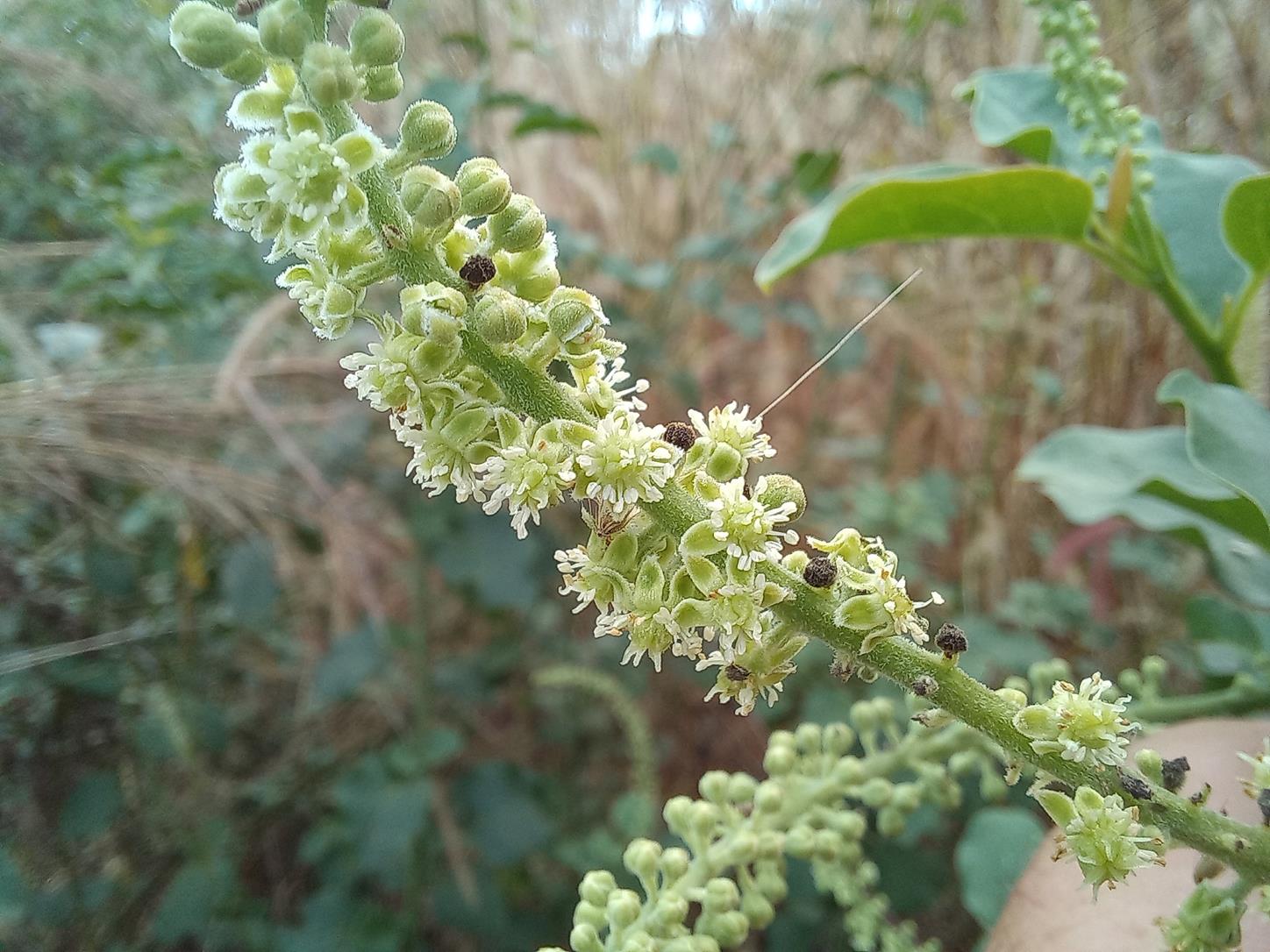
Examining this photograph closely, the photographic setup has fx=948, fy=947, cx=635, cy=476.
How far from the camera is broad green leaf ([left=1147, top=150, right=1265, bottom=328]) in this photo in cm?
111

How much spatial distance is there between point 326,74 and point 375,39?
0.04 metres

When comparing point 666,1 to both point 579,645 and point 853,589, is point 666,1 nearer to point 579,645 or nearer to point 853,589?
point 579,645

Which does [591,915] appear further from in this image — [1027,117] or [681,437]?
[1027,117]

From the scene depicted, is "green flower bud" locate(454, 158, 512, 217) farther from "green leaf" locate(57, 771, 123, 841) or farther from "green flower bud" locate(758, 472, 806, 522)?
"green leaf" locate(57, 771, 123, 841)

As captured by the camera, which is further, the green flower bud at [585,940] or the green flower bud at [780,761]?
the green flower bud at [780,761]

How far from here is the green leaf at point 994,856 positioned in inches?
41.8

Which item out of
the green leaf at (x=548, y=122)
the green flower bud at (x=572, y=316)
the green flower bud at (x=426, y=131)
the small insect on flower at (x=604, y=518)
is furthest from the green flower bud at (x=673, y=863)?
the green leaf at (x=548, y=122)

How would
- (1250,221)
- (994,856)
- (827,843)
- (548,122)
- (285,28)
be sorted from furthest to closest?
(548,122), (994,856), (1250,221), (827,843), (285,28)

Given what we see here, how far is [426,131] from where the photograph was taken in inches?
21.2

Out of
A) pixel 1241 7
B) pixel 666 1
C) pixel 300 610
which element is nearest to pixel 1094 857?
pixel 300 610

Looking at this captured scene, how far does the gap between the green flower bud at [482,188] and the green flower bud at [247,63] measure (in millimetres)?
130

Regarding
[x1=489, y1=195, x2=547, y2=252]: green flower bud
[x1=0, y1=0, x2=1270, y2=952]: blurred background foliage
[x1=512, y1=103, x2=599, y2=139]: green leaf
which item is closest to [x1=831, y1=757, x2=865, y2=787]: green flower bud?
[x1=0, y1=0, x2=1270, y2=952]: blurred background foliage

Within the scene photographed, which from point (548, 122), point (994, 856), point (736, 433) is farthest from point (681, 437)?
point (548, 122)

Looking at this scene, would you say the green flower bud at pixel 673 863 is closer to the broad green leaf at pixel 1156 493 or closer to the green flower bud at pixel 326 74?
the broad green leaf at pixel 1156 493
